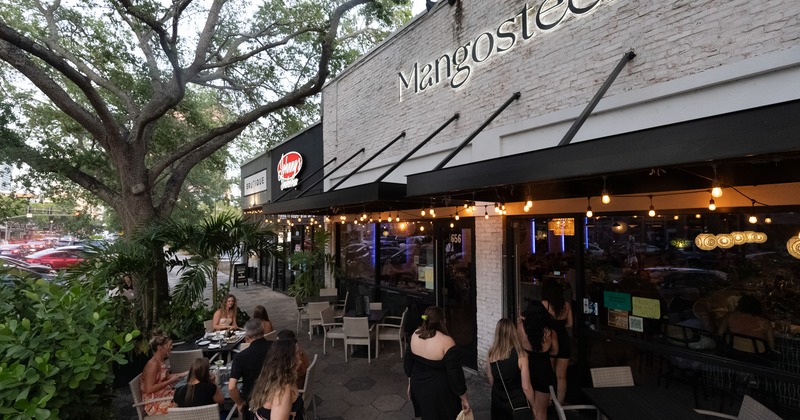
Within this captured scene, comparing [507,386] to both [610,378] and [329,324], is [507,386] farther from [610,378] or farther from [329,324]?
[329,324]

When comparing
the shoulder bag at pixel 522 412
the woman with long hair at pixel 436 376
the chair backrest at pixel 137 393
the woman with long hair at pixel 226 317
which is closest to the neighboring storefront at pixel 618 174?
the woman with long hair at pixel 436 376

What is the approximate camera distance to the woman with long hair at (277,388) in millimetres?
3217

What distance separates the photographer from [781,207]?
12.3 ft

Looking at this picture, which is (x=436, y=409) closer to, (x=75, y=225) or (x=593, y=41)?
(x=593, y=41)

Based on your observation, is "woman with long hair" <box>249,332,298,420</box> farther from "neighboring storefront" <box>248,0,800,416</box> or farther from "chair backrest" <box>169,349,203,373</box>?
"neighboring storefront" <box>248,0,800,416</box>

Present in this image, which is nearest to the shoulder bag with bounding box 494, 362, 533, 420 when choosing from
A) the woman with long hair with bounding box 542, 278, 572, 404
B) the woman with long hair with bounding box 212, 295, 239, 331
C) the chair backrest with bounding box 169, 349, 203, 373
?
the woman with long hair with bounding box 542, 278, 572, 404

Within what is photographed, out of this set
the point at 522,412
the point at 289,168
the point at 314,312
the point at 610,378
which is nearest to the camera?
the point at 522,412

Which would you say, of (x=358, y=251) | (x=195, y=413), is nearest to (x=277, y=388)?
(x=195, y=413)

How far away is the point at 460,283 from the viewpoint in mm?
7215

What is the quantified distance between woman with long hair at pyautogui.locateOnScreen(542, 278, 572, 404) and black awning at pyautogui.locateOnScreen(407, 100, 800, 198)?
1.90 metres

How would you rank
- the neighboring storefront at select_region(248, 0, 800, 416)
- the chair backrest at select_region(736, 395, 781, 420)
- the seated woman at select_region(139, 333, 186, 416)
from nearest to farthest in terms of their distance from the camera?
the chair backrest at select_region(736, 395, 781, 420), the neighboring storefront at select_region(248, 0, 800, 416), the seated woman at select_region(139, 333, 186, 416)

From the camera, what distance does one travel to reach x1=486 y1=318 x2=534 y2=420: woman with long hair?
12.3 feet

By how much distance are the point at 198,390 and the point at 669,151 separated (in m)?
4.86

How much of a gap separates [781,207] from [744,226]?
0.37 metres
